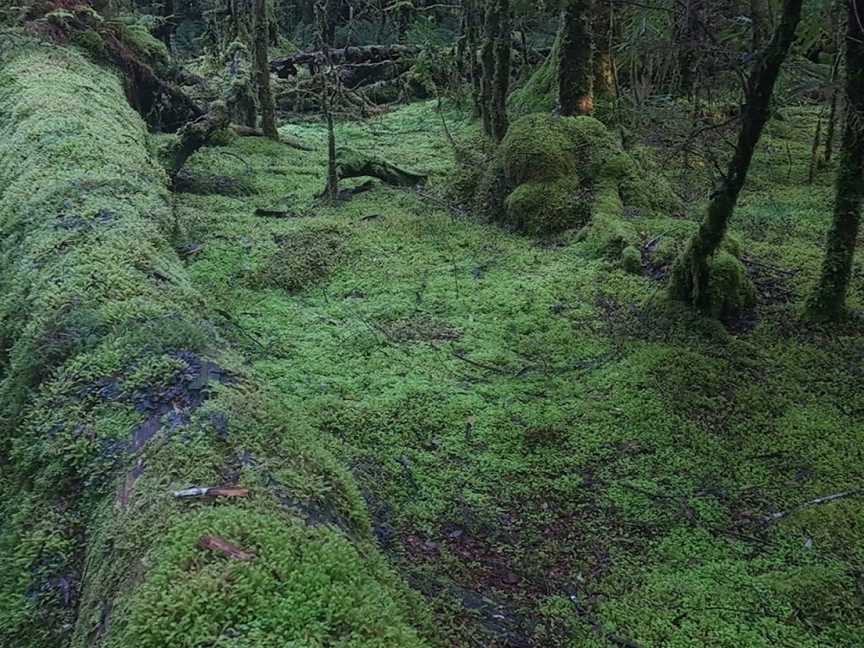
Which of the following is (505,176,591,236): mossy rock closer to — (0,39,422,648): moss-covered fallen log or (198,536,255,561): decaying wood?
(0,39,422,648): moss-covered fallen log

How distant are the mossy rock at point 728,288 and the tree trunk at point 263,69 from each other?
32.0 ft

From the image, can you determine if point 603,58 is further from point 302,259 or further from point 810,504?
point 810,504

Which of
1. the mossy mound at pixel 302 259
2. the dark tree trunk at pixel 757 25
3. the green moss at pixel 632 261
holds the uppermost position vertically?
the dark tree trunk at pixel 757 25

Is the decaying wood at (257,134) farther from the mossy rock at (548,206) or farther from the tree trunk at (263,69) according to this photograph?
the mossy rock at (548,206)

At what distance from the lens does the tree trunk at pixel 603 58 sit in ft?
37.2

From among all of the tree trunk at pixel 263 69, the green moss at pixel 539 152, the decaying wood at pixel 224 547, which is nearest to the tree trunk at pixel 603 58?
the green moss at pixel 539 152

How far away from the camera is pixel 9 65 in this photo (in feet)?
32.7

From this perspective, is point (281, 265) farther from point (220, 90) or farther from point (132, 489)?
point (220, 90)

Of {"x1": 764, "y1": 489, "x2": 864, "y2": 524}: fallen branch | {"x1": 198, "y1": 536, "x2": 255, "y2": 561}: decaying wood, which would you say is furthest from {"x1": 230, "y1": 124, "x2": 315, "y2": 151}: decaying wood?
{"x1": 198, "y1": 536, "x2": 255, "y2": 561}: decaying wood

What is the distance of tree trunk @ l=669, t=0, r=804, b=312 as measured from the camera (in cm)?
517

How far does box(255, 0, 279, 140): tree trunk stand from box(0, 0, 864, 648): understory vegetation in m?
3.33

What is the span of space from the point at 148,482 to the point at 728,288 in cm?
541

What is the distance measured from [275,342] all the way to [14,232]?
2.21 m

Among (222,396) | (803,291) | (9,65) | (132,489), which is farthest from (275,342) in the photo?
(9,65)
